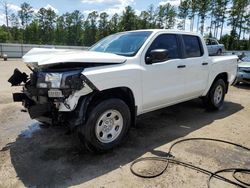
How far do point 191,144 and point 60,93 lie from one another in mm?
2394

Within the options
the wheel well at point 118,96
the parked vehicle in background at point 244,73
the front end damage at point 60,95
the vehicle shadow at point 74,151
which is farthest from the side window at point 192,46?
the parked vehicle in background at point 244,73

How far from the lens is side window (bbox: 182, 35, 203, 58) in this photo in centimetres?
557

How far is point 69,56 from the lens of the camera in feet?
12.3

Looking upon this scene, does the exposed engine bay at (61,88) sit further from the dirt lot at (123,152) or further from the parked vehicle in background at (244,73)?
the parked vehicle in background at (244,73)

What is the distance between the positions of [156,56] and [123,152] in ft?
5.38

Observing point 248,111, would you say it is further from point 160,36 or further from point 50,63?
point 50,63

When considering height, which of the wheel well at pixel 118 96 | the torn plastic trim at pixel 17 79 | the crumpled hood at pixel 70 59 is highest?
the crumpled hood at pixel 70 59

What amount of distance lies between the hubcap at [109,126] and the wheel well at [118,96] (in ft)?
0.73

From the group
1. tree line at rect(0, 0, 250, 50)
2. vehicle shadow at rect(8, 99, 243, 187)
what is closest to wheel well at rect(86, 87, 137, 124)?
vehicle shadow at rect(8, 99, 243, 187)

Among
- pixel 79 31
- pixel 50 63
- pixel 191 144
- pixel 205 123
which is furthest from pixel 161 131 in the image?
pixel 79 31

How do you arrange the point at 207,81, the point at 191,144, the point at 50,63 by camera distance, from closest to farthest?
the point at 50,63
the point at 191,144
the point at 207,81

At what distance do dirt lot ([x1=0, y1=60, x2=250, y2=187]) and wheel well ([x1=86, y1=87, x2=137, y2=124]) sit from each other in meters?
0.64

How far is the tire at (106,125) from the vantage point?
151 inches

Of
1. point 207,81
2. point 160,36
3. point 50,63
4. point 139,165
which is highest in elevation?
point 160,36
